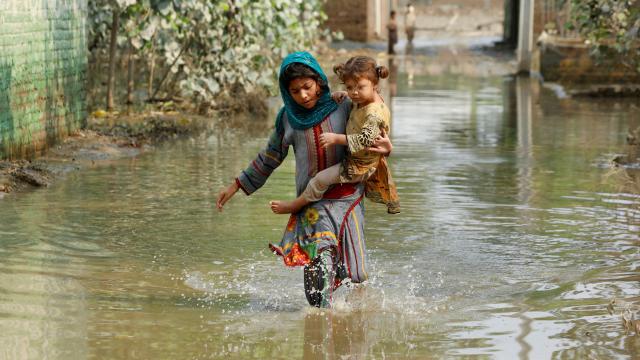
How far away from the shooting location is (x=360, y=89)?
20.6 ft

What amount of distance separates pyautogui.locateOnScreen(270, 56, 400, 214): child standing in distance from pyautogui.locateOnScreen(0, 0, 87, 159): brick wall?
5614 millimetres

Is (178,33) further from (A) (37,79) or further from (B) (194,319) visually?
(B) (194,319)

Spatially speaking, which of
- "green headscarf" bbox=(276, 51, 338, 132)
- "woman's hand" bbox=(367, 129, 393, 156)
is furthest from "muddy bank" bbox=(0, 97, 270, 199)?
"woman's hand" bbox=(367, 129, 393, 156)

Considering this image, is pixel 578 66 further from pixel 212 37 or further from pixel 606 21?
pixel 212 37

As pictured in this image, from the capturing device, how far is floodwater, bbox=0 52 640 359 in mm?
6055

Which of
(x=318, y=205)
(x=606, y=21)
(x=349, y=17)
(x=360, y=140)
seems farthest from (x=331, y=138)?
(x=349, y=17)

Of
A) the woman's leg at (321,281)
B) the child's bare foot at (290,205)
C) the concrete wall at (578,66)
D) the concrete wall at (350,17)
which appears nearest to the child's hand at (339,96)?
the child's bare foot at (290,205)

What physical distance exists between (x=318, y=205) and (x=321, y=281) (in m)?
0.38

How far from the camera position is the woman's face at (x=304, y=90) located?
20.9 ft

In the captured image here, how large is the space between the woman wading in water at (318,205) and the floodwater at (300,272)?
9.3 inches

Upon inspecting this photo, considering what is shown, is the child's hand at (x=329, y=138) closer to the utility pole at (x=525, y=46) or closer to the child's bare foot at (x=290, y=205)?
the child's bare foot at (x=290, y=205)

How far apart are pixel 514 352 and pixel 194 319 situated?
1.62 metres

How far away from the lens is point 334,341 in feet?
20.0

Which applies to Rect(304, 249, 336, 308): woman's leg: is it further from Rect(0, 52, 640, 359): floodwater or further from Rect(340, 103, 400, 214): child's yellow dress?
Rect(340, 103, 400, 214): child's yellow dress
